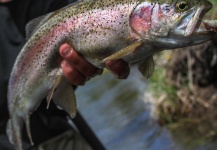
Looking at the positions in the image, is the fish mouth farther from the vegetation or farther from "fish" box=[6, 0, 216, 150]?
the vegetation

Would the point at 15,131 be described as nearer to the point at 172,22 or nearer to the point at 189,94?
the point at 172,22

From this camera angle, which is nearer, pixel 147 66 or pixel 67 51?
pixel 147 66

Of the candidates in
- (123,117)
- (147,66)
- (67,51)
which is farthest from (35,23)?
(123,117)

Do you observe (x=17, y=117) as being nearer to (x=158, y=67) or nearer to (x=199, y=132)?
(x=199, y=132)

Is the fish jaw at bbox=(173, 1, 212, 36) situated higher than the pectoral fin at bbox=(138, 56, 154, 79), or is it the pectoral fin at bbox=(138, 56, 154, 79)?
the fish jaw at bbox=(173, 1, 212, 36)

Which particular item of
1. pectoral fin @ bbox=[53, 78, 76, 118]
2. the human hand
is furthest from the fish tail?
the human hand

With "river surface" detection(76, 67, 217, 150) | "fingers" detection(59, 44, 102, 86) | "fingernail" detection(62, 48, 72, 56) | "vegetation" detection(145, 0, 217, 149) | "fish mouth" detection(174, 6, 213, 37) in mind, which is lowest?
"river surface" detection(76, 67, 217, 150)

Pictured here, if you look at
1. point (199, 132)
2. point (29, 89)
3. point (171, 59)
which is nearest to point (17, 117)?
point (29, 89)

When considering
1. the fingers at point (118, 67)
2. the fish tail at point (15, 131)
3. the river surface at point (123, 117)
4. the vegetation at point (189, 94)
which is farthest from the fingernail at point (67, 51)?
the vegetation at point (189, 94)
